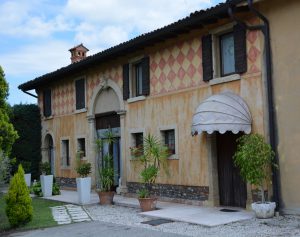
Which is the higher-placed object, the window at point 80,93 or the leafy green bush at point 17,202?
the window at point 80,93

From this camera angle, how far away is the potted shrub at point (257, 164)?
34.1 ft

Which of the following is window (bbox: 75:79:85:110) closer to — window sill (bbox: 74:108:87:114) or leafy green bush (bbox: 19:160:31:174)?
window sill (bbox: 74:108:87:114)

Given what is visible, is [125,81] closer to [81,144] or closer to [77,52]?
[81,144]

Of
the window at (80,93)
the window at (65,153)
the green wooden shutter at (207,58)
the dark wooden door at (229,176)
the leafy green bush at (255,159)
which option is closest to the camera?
the leafy green bush at (255,159)

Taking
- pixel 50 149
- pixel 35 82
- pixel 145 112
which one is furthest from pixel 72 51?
pixel 145 112

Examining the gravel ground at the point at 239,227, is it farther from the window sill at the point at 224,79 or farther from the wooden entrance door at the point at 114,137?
the wooden entrance door at the point at 114,137

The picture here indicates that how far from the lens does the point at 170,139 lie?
14.7 metres

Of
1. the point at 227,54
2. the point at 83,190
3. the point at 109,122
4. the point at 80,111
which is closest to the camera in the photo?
the point at 227,54

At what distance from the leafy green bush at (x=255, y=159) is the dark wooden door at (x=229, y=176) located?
1627 millimetres

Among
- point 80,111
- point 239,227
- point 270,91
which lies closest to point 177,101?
point 270,91

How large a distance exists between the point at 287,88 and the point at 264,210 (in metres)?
3.08

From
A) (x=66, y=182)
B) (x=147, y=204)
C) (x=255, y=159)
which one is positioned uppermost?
(x=255, y=159)

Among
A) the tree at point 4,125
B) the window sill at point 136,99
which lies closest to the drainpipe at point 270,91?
the window sill at point 136,99

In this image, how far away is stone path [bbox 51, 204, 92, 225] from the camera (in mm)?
11914
